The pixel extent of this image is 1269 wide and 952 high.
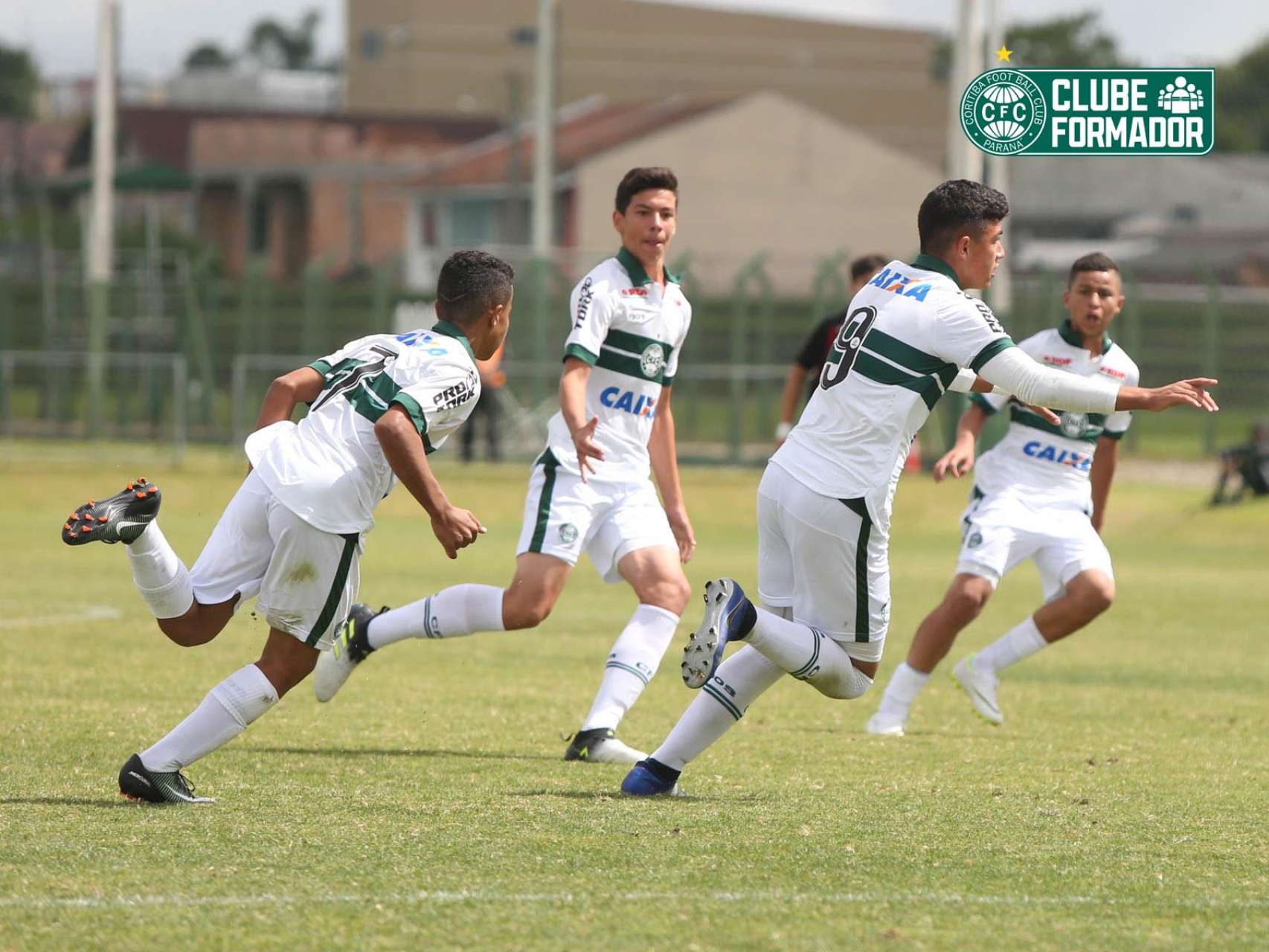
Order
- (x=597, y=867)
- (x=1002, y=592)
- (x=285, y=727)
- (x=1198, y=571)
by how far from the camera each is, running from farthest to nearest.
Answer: (x=1198, y=571), (x=1002, y=592), (x=285, y=727), (x=597, y=867)

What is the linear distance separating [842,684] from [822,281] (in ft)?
74.1

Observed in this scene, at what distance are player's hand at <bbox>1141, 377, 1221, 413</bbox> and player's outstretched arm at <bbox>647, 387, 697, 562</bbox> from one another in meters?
2.50

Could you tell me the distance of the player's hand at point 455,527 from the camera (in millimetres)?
5898

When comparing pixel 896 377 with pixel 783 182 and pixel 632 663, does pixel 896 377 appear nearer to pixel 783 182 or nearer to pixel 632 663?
pixel 632 663

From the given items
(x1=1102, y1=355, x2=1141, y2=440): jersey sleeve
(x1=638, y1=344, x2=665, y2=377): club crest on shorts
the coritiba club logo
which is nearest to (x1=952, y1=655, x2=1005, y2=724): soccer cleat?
(x1=1102, y1=355, x2=1141, y2=440): jersey sleeve

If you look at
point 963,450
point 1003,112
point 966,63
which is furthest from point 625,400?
point 966,63

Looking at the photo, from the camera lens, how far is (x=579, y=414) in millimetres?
7383

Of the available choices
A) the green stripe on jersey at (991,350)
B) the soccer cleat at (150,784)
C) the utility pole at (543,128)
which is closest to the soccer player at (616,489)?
the soccer cleat at (150,784)

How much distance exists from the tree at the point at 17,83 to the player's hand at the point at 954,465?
347 ft

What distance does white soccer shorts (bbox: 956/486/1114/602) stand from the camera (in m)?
8.92

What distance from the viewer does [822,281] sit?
2859 centimetres

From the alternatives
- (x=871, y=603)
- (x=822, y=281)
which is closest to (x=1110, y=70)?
(x=871, y=603)

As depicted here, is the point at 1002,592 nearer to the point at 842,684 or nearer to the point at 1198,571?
the point at 1198,571

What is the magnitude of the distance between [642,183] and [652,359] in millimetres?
710
